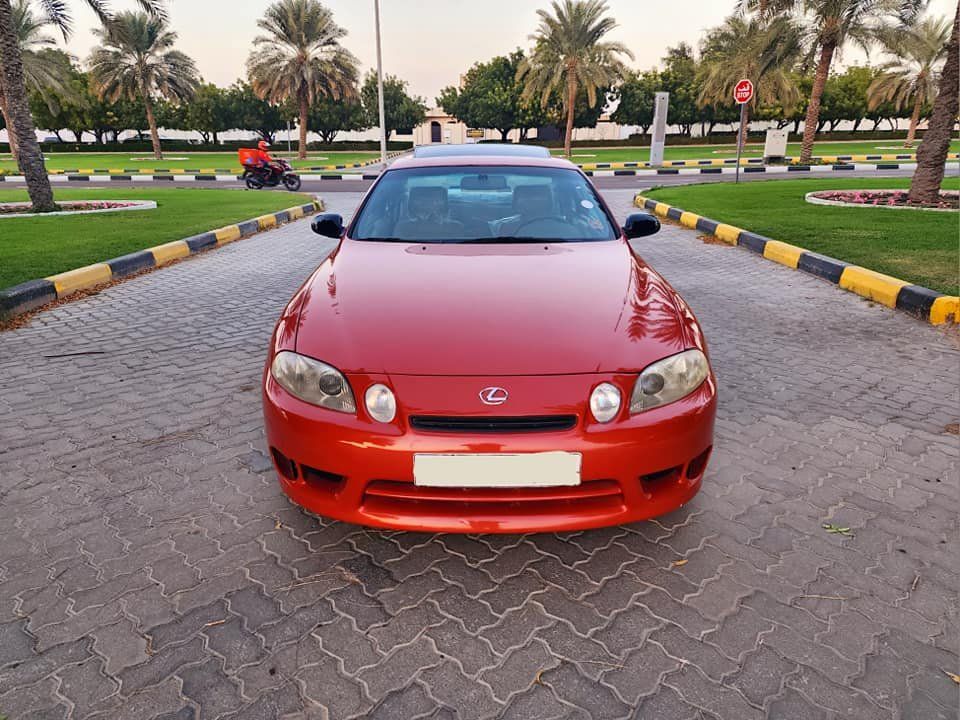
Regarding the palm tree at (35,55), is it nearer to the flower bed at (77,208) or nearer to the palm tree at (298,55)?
the palm tree at (298,55)

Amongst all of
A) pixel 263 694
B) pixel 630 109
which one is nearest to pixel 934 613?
pixel 263 694

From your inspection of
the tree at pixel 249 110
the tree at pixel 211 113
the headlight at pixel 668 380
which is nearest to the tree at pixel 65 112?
the tree at pixel 211 113

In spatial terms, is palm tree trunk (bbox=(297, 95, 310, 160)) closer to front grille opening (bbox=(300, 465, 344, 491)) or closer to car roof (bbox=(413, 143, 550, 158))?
car roof (bbox=(413, 143, 550, 158))

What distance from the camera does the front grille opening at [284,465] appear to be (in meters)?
2.27

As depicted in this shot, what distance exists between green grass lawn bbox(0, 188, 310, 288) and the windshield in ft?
14.7

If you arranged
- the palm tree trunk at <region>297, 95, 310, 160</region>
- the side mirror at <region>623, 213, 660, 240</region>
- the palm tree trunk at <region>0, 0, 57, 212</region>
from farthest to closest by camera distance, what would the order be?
the palm tree trunk at <region>297, 95, 310, 160</region> < the palm tree trunk at <region>0, 0, 57, 212</region> < the side mirror at <region>623, 213, 660, 240</region>

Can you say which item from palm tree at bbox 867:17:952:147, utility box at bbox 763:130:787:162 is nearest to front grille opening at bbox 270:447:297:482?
utility box at bbox 763:130:787:162

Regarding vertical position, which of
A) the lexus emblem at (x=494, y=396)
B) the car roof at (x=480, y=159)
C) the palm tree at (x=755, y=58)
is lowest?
the lexus emblem at (x=494, y=396)

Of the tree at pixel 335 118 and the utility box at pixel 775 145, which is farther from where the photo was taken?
the tree at pixel 335 118

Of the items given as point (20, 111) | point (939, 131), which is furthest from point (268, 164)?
point (939, 131)

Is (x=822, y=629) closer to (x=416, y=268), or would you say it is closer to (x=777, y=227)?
Result: (x=416, y=268)

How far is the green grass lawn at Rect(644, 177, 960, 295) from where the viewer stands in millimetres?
6477

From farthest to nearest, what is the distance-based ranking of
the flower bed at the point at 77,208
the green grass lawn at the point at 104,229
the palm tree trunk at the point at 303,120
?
the palm tree trunk at the point at 303,120
the flower bed at the point at 77,208
the green grass lawn at the point at 104,229

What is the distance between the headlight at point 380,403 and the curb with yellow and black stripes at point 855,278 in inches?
204
